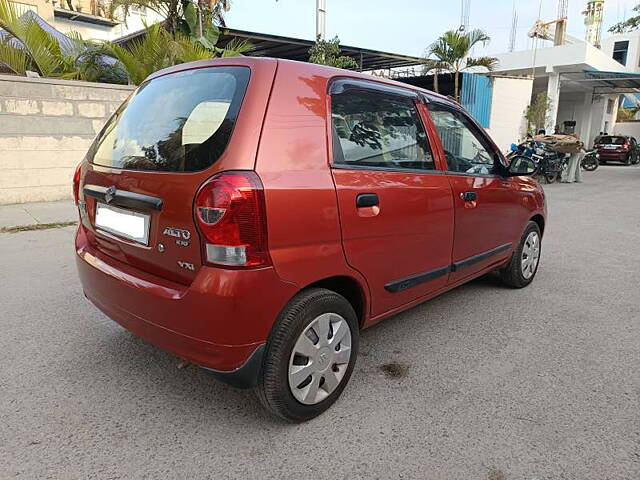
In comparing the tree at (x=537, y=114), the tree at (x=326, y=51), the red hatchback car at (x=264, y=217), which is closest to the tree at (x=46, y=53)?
the tree at (x=326, y=51)

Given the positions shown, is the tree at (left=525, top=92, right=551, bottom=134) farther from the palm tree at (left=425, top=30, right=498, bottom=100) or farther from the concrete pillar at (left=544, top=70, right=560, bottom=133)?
the palm tree at (left=425, top=30, right=498, bottom=100)

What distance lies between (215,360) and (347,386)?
0.93 metres

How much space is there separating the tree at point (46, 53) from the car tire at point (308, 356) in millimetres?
7912

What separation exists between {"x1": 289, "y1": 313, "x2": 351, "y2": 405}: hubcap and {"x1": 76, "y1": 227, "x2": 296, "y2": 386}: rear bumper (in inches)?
9.0

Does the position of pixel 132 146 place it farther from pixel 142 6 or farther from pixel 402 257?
pixel 142 6

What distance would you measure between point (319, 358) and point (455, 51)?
16536 millimetres

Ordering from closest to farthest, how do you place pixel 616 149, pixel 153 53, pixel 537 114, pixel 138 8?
pixel 153 53 → pixel 138 8 → pixel 537 114 → pixel 616 149

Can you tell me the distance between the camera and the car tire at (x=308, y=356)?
2150mm

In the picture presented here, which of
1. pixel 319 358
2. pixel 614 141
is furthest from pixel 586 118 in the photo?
pixel 319 358

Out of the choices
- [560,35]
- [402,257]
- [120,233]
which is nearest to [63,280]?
[120,233]

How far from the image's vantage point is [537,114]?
69.7 ft

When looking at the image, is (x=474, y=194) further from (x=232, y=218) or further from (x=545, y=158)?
(x=545, y=158)

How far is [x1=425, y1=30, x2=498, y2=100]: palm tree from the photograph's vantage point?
53.4ft

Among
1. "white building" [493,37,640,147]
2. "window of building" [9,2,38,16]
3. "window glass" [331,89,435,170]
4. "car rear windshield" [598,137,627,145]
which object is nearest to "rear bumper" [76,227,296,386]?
"window glass" [331,89,435,170]
